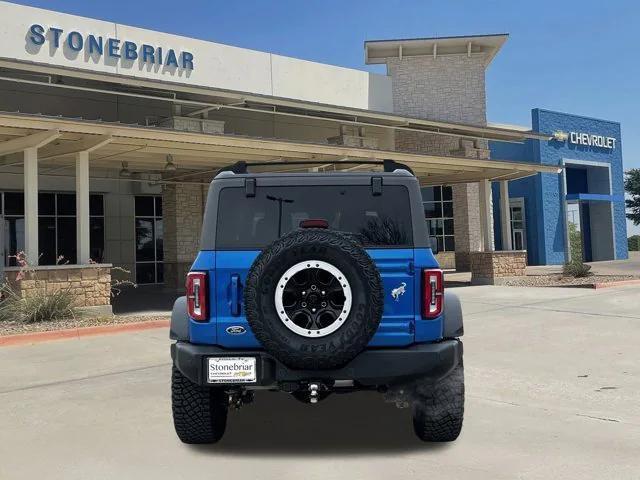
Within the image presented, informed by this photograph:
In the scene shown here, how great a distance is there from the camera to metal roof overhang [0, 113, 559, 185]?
12.2 metres

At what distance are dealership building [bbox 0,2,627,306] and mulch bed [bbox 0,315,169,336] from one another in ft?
3.69

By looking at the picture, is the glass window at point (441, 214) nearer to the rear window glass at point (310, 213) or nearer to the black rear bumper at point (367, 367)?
the rear window glass at point (310, 213)

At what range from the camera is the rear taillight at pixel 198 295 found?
4.32 meters

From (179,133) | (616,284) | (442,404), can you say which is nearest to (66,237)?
(179,133)

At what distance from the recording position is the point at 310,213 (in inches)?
184

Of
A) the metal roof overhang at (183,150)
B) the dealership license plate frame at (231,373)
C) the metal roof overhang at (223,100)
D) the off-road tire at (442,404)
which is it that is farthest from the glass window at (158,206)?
the off-road tire at (442,404)

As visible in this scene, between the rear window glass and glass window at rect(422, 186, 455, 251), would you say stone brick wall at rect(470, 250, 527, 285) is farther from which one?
the rear window glass

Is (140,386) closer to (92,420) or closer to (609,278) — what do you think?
(92,420)

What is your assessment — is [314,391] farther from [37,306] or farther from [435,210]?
[435,210]

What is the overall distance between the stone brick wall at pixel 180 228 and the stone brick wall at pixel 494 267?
9.78 m

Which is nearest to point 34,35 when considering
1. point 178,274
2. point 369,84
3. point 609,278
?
point 178,274

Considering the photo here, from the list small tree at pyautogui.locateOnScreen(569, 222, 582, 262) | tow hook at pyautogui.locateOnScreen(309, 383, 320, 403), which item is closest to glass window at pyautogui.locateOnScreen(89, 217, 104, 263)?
tow hook at pyautogui.locateOnScreen(309, 383, 320, 403)

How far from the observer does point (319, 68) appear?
2275 cm

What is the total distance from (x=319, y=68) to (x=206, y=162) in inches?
276
